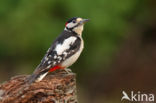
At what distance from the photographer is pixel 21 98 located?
632 centimetres

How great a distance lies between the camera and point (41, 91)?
637cm

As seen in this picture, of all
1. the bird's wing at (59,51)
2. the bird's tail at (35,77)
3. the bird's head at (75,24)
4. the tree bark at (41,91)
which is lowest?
the tree bark at (41,91)

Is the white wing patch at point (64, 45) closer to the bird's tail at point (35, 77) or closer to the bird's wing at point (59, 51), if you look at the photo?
the bird's wing at point (59, 51)

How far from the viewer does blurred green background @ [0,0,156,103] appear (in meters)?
13.7

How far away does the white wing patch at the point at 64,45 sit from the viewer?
294 inches

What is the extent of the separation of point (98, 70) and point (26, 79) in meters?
7.78

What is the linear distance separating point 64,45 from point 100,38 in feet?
21.9

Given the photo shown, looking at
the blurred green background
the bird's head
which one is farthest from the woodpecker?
the blurred green background

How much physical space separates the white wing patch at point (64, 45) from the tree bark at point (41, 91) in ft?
1.95

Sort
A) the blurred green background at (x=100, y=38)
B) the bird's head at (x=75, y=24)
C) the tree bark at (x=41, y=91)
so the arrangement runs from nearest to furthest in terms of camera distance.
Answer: the tree bark at (x=41, y=91) < the bird's head at (x=75, y=24) < the blurred green background at (x=100, y=38)

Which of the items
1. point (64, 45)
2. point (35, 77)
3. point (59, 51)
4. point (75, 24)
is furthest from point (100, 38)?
point (35, 77)

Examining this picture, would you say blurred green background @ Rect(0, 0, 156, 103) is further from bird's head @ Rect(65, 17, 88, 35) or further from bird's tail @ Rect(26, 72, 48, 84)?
bird's tail @ Rect(26, 72, 48, 84)

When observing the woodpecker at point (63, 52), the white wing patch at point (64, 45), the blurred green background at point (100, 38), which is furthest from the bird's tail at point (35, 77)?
the blurred green background at point (100, 38)

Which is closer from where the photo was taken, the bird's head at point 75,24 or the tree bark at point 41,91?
the tree bark at point 41,91
